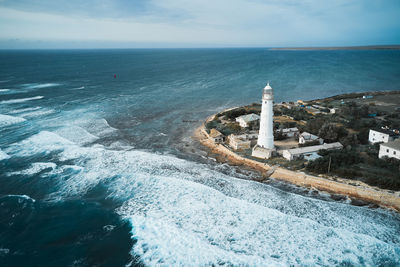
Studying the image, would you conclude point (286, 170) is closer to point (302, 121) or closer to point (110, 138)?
point (302, 121)

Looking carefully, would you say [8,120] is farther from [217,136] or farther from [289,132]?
[289,132]

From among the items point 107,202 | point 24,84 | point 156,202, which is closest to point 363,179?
point 156,202

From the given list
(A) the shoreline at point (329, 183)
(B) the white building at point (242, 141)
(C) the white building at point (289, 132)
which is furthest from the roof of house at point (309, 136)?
(A) the shoreline at point (329, 183)

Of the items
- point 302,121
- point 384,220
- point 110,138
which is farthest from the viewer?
point 302,121

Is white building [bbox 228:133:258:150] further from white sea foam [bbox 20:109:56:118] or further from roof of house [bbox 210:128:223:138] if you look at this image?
white sea foam [bbox 20:109:56:118]

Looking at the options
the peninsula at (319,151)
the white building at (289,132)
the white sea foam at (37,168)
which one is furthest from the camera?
the white building at (289,132)

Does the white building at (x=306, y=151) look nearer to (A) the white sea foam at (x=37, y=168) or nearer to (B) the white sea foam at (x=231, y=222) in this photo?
(B) the white sea foam at (x=231, y=222)
